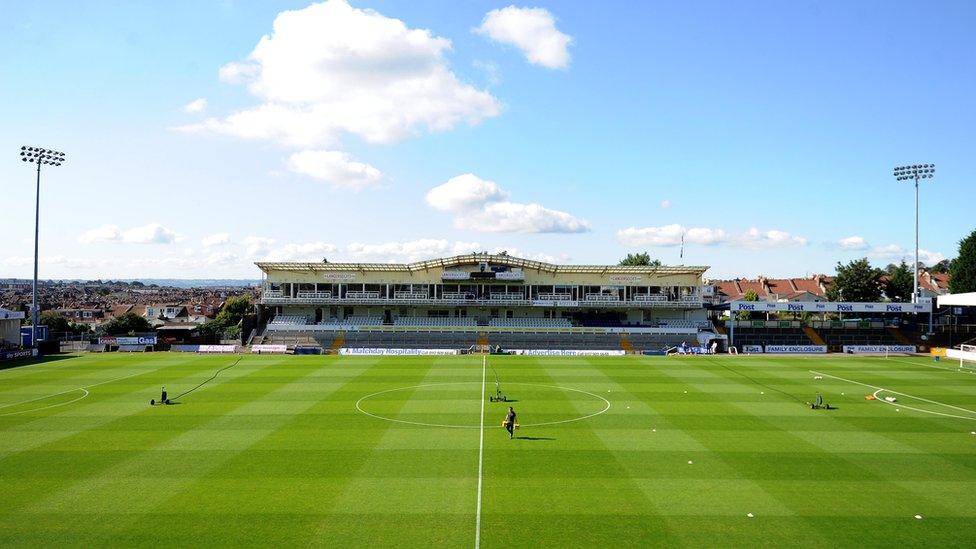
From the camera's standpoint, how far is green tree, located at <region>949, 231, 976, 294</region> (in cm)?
8069

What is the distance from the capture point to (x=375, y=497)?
18078mm

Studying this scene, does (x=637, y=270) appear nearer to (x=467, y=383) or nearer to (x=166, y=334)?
(x=467, y=383)

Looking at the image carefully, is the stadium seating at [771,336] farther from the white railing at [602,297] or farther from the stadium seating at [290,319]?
the stadium seating at [290,319]

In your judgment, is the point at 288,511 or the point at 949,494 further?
the point at 949,494

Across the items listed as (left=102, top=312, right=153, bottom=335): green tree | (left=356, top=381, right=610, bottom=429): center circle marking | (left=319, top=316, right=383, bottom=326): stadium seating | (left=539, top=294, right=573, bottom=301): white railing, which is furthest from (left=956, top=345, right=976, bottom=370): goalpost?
(left=102, top=312, right=153, bottom=335): green tree

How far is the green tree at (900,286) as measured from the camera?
94500mm

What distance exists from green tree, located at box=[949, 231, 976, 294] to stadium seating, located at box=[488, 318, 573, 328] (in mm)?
52924

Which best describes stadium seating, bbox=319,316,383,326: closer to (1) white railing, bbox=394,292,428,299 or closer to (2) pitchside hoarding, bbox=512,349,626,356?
(1) white railing, bbox=394,292,428,299

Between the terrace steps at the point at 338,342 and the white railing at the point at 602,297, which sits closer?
the terrace steps at the point at 338,342

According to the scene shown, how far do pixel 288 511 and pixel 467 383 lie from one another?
72.4 feet

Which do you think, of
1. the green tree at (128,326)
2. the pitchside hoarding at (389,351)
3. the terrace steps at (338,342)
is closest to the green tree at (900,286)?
the pitchside hoarding at (389,351)

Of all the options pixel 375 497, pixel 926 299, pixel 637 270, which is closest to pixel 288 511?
pixel 375 497

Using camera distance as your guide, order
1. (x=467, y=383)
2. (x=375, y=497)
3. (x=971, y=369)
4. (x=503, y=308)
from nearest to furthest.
Result: (x=375, y=497) → (x=467, y=383) → (x=971, y=369) → (x=503, y=308)

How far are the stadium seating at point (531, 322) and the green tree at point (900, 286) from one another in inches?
2206
